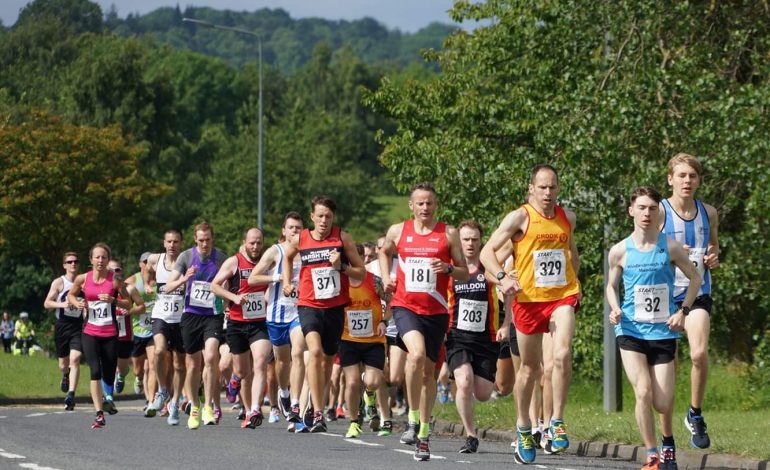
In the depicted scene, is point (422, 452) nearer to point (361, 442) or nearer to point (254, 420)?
point (361, 442)

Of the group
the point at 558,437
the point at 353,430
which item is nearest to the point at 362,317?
the point at 353,430

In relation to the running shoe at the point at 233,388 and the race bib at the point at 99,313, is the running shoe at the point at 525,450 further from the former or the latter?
the running shoe at the point at 233,388

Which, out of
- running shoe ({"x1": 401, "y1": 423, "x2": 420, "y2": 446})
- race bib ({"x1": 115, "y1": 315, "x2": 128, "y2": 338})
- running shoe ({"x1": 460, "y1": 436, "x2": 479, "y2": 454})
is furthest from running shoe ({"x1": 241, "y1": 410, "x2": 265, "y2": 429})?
race bib ({"x1": 115, "y1": 315, "x2": 128, "y2": 338})

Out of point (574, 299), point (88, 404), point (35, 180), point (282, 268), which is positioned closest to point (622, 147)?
point (282, 268)

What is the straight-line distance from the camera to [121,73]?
7131 cm

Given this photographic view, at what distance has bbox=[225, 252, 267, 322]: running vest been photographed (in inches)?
690

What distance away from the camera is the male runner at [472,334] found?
14086mm

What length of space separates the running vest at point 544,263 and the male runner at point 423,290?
2.85 ft

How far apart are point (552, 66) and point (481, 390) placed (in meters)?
12.9

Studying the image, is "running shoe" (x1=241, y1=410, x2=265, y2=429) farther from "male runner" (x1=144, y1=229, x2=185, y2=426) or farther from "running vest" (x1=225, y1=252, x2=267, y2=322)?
"male runner" (x1=144, y1=229, x2=185, y2=426)

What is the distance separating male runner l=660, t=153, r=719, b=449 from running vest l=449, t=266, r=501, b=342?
247 centimetres

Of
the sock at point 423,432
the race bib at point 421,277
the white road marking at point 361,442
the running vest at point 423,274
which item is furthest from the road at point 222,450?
the race bib at point 421,277

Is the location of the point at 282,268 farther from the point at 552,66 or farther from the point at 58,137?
the point at 58,137

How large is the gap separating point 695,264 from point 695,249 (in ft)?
0.46
